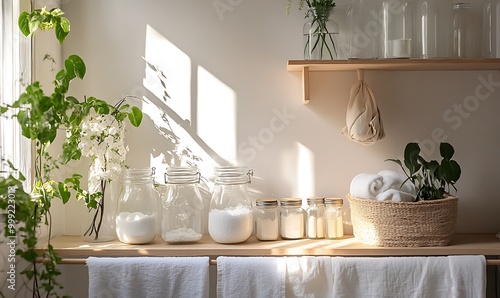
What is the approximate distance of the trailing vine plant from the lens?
5.64 feet

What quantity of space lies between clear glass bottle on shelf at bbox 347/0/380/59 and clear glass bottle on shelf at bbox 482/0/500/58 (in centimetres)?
36

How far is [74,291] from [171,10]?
1.05 m

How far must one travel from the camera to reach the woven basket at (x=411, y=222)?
2068 millimetres

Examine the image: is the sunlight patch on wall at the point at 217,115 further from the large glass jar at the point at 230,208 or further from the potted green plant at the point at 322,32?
the potted green plant at the point at 322,32

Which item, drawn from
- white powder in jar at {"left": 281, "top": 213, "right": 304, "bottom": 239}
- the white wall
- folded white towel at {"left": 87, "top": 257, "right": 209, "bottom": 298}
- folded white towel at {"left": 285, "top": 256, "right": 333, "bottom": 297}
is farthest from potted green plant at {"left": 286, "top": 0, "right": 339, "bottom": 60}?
folded white towel at {"left": 87, "top": 257, "right": 209, "bottom": 298}

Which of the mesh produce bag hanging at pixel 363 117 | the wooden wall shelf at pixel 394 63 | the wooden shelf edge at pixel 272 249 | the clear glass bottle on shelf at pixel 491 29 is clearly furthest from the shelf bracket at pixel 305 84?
the clear glass bottle on shelf at pixel 491 29

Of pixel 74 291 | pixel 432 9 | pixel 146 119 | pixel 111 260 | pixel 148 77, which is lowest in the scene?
pixel 74 291

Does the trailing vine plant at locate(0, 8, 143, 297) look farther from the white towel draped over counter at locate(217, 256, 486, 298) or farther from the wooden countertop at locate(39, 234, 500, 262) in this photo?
the white towel draped over counter at locate(217, 256, 486, 298)

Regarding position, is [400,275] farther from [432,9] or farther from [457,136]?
[432,9]

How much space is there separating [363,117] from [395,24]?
35 cm

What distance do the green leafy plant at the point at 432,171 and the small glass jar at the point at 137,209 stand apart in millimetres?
825

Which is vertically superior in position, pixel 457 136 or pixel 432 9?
pixel 432 9

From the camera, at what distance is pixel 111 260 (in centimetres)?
202

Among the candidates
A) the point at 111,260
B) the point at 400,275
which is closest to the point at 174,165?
the point at 111,260
